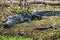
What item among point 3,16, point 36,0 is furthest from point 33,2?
point 3,16

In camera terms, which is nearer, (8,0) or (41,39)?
(41,39)

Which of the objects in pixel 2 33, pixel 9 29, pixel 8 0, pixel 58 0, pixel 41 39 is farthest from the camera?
pixel 58 0

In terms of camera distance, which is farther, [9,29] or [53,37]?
[9,29]

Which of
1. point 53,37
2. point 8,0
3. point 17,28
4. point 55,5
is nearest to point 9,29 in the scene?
point 17,28

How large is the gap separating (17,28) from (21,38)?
1300mm

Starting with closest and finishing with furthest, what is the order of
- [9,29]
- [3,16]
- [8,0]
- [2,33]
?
1. [2,33]
2. [9,29]
3. [3,16]
4. [8,0]

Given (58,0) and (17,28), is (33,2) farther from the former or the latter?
(17,28)

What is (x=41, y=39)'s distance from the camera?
17.0 feet

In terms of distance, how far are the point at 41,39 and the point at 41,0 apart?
5.56 meters

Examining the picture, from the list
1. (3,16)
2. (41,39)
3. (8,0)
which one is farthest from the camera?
(8,0)

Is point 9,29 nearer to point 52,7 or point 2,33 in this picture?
point 2,33

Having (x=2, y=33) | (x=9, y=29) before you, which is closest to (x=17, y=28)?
(x=9, y=29)

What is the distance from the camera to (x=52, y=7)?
35.2 ft

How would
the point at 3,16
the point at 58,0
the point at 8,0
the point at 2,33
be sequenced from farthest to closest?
1. the point at 58,0
2. the point at 8,0
3. the point at 3,16
4. the point at 2,33
